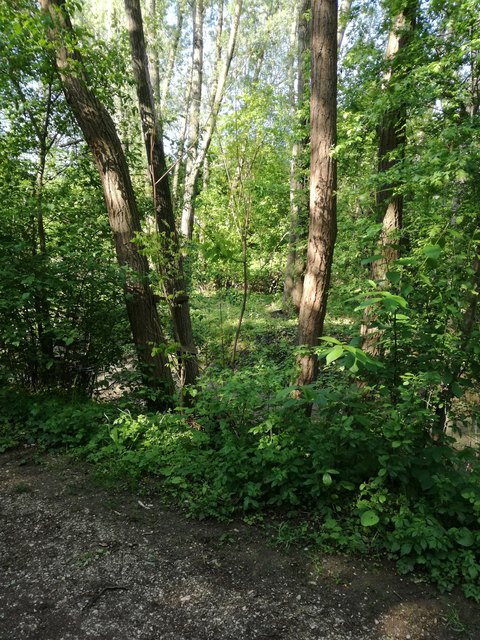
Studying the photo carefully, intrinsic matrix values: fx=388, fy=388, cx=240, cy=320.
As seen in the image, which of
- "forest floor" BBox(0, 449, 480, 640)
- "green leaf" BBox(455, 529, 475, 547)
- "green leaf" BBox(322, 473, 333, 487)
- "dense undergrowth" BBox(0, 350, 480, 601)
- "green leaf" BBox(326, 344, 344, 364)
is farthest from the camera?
"green leaf" BBox(322, 473, 333, 487)

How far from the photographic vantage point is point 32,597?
221cm

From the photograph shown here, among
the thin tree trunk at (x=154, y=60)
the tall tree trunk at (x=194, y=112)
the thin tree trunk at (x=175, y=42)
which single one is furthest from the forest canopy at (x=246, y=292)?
the thin tree trunk at (x=175, y=42)

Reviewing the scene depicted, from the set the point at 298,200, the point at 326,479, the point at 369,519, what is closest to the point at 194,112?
the point at 298,200

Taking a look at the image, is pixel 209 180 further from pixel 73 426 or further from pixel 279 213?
pixel 73 426

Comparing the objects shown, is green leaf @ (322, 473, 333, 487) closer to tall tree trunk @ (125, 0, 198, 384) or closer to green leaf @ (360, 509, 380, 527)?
green leaf @ (360, 509, 380, 527)

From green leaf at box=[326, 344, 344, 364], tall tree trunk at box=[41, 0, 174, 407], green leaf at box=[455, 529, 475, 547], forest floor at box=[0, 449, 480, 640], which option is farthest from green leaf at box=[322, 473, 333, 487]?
tall tree trunk at box=[41, 0, 174, 407]

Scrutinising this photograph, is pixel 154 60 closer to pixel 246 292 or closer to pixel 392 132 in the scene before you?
pixel 392 132

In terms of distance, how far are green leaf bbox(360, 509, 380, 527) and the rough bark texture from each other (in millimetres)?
1542

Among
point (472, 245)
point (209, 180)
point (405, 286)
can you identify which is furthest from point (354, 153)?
point (209, 180)

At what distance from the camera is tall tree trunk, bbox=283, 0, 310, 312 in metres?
9.10

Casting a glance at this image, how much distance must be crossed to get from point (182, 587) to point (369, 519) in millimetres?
1261

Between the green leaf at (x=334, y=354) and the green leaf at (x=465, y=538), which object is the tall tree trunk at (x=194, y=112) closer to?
the green leaf at (x=334, y=354)

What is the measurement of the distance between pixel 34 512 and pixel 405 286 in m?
3.12

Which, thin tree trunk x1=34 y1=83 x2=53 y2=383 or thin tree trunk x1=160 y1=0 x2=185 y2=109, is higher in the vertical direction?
thin tree trunk x1=160 y1=0 x2=185 y2=109
